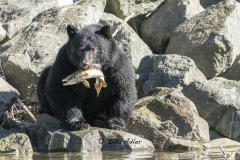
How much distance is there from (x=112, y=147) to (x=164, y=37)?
677cm

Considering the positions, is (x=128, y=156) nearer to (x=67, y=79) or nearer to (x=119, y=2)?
(x=67, y=79)

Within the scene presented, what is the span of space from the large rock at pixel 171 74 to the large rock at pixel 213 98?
525mm

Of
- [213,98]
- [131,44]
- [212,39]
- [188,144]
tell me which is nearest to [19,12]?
[131,44]

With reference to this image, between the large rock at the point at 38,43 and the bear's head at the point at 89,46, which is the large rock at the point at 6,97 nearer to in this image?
the bear's head at the point at 89,46

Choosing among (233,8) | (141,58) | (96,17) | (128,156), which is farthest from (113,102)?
(233,8)

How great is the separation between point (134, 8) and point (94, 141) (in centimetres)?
757

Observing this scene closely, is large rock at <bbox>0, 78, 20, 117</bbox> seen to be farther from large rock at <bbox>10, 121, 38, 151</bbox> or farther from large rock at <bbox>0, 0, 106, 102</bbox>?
large rock at <bbox>0, 0, 106, 102</bbox>

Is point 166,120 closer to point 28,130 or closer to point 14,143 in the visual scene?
point 28,130

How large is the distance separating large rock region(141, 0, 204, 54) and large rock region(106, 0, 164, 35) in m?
0.37

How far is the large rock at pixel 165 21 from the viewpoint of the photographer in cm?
1138

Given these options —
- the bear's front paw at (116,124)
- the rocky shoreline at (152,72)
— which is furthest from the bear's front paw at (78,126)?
the bear's front paw at (116,124)

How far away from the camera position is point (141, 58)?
33.3ft

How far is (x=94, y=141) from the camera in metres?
5.23

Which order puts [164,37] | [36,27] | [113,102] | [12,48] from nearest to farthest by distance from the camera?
[113,102], [12,48], [36,27], [164,37]
